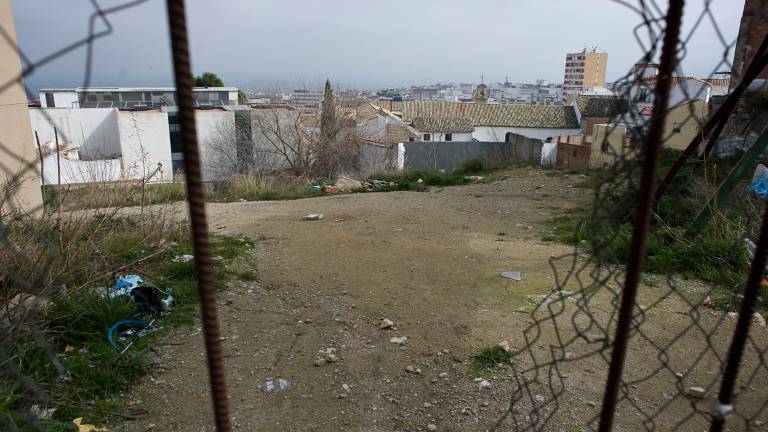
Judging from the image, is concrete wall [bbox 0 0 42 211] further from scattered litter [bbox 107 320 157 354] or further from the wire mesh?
the wire mesh

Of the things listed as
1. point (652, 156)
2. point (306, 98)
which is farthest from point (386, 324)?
point (306, 98)

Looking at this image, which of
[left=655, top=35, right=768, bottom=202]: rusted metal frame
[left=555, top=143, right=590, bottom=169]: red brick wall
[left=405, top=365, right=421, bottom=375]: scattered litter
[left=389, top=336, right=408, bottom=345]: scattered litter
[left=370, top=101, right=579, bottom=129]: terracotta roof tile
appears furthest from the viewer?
[left=370, top=101, right=579, bottom=129]: terracotta roof tile

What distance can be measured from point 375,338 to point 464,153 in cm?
1361

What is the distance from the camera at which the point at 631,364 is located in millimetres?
2463

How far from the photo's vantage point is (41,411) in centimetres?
197

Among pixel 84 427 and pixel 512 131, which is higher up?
pixel 84 427

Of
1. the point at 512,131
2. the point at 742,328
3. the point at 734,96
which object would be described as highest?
the point at 734,96

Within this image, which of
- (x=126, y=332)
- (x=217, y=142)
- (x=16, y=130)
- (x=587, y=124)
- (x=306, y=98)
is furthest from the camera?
(x=587, y=124)

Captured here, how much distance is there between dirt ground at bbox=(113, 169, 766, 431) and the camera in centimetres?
214

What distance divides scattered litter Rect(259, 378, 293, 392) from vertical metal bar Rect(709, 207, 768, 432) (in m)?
1.84

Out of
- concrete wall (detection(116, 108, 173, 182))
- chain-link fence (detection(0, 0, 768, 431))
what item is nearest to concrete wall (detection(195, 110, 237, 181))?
concrete wall (detection(116, 108, 173, 182))

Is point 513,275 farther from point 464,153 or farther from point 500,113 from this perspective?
point 500,113

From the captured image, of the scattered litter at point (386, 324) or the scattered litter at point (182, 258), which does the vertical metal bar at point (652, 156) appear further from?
the scattered litter at point (182, 258)

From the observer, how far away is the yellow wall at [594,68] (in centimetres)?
7181
